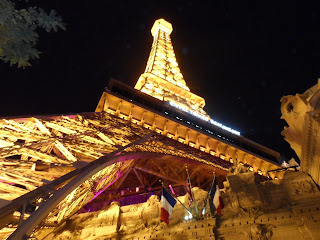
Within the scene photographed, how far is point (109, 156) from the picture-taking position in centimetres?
1125

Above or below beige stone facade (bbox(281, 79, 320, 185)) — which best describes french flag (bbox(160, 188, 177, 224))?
below

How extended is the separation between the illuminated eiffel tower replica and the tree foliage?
10.7 feet

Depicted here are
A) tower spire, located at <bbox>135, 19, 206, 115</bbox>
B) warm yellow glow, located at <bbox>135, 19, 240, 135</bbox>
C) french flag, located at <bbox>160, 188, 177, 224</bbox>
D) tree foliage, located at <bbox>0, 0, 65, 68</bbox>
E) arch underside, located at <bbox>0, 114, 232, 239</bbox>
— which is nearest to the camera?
tree foliage, located at <bbox>0, 0, 65, 68</bbox>

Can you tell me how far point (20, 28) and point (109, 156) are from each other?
6048 millimetres

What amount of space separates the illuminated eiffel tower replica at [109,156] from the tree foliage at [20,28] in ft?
10.7

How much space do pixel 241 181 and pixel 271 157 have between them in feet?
84.1

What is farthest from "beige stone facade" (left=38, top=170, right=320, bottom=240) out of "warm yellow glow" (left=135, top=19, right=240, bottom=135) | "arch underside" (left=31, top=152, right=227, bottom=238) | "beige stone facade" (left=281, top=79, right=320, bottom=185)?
"warm yellow glow" (left=135, top=19, right=240, bottom=135)

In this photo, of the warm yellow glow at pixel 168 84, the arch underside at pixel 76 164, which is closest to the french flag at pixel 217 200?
the arch underside at pixel 76 164

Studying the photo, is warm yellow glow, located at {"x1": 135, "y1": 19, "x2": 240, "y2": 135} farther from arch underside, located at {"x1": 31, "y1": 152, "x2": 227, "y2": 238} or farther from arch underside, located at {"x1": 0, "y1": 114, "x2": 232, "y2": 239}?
arch underside, located at {"x1": 0, "y1": 114, "x2": 232, "y2": 239}

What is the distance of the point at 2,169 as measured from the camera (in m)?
7.80

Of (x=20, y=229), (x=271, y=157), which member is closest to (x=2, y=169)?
(x=20, y=229)

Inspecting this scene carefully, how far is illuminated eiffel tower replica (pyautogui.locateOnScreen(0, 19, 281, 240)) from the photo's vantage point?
751 cm

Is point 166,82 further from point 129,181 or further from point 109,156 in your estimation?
point 109,156

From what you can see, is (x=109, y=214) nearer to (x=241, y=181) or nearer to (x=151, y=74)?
(x=241, y=181)
